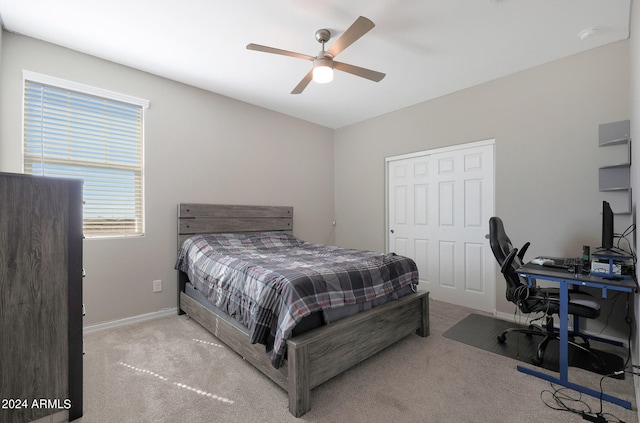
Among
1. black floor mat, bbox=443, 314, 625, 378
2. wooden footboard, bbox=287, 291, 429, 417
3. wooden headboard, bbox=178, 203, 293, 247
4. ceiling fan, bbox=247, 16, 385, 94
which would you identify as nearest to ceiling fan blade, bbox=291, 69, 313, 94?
ceiling fan, bbox=247, 16, 385, 94

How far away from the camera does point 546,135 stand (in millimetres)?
2947

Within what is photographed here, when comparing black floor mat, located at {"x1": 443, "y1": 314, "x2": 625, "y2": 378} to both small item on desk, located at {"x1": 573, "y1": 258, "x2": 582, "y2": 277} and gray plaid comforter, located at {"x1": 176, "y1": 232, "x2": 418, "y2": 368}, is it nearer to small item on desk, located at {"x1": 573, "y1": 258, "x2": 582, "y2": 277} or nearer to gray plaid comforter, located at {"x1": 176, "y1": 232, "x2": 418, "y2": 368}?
small item on desk, located at {"x1": 573, "y1": 258, "x2": 582, "y2": 277}

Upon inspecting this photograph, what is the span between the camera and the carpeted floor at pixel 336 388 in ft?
5.47

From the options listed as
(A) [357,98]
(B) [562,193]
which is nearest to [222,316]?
(A) [357,98]

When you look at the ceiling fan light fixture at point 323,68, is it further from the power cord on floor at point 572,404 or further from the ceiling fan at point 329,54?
the power cord on floor at point 572,404

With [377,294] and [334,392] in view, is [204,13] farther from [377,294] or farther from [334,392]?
[334,392]

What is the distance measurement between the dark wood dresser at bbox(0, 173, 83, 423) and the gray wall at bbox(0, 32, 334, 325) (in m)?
1.49

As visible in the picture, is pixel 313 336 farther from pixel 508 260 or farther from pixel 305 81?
pixel 305 81

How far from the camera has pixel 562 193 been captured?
2.85 meters

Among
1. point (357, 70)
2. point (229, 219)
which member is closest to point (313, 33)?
point (357, 70)

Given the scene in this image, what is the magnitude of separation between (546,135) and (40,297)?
14.1 feet

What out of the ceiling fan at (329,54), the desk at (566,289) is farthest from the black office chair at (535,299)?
the ceiling fan at (329,54)

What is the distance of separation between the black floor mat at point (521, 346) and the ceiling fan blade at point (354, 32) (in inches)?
107

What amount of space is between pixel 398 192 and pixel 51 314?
3.95 metres
